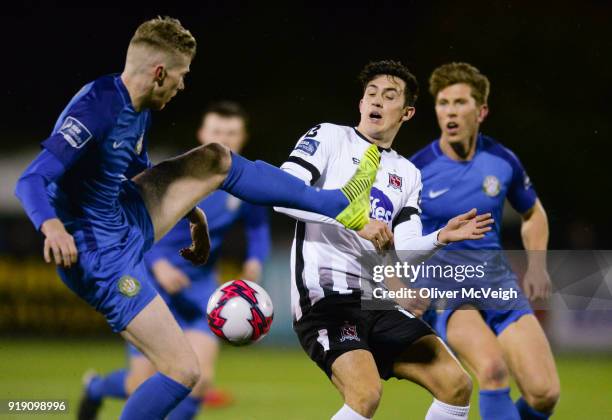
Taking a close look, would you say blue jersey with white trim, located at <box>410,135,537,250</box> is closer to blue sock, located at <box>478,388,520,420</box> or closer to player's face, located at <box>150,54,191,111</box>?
blue sock, located at <box>478,388,520,420</box>

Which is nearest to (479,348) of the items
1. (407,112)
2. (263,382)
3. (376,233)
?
(376,233)

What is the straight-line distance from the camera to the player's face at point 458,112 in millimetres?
4730

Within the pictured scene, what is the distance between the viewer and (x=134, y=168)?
3803mm

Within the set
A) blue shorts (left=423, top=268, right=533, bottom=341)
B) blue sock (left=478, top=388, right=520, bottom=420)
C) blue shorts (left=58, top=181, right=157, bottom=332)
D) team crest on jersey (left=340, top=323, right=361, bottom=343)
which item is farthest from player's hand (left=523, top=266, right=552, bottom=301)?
blue shorts (left=58, top=181, right=157, bottom=332)

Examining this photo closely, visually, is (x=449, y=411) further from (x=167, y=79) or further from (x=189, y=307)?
(x=189, y=307)

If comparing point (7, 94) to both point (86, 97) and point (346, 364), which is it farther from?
point (346, 364)

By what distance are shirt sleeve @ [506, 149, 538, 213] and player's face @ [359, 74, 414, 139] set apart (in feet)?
2.73

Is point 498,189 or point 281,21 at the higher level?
point 281,21

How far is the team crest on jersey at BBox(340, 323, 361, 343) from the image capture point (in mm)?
3471

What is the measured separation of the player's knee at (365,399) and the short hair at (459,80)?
209 centimetres

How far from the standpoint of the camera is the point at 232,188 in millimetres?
3605

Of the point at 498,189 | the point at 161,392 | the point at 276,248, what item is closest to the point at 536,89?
the point at 498,189

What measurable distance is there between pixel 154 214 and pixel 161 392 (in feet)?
2.59

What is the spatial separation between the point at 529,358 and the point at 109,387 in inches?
92.6
